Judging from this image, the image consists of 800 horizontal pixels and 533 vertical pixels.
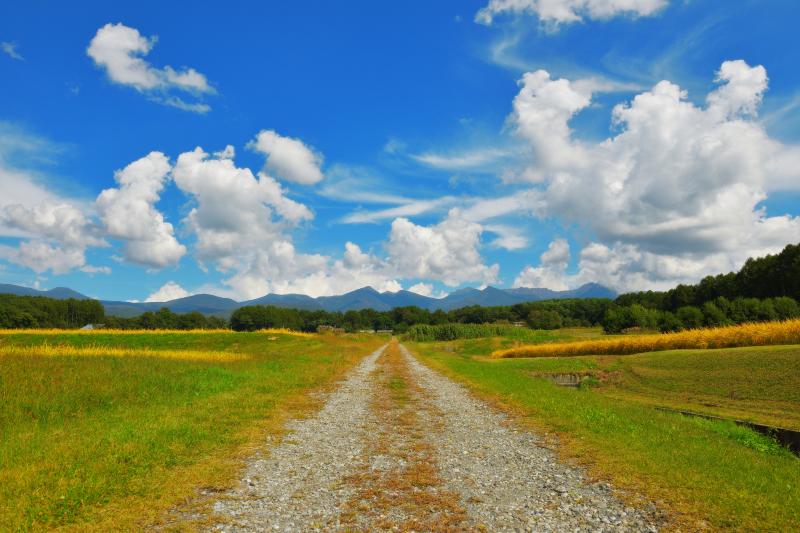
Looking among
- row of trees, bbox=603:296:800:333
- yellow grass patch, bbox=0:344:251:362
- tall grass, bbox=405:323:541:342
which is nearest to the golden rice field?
row of trees, bbox=603:296:800:333

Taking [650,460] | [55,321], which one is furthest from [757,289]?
[55,321]

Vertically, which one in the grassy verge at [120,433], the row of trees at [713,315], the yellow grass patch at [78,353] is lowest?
the grassy verge at [120,433]

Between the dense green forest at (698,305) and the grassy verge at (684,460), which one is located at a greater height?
the dense green forest at (698,305)

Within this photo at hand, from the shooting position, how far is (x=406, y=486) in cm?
992

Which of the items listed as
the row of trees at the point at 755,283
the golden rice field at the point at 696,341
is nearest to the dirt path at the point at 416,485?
the golden rice field at the point at 696,341

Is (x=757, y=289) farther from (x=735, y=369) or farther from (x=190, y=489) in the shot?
(x=190, y=489)

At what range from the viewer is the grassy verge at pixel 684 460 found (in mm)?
8445

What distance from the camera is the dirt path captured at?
26.6 feet

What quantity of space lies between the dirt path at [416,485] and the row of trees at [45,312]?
15495cm

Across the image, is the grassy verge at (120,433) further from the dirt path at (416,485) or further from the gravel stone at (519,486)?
the gravel stone at (519,486)

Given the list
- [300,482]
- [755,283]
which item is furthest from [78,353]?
[755,283]

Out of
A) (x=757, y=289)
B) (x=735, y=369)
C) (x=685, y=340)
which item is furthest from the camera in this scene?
(x=757, y=289)

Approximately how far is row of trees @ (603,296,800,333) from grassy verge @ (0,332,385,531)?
224 ft

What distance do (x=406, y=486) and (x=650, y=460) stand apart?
6591mm
